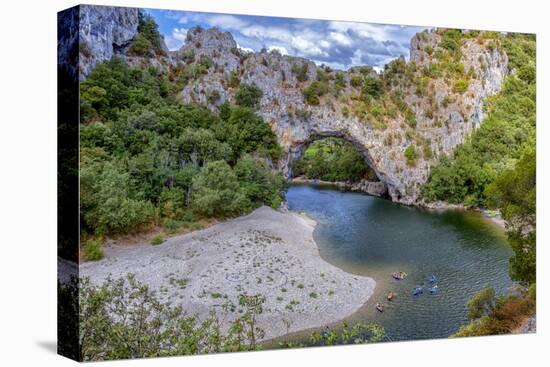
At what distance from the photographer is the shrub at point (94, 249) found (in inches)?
323

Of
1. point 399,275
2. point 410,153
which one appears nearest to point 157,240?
point 399,275

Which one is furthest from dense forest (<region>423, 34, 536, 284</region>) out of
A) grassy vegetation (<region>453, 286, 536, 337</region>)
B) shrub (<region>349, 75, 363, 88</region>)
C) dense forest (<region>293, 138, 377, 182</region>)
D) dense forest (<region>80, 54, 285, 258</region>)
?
dense forest (<region>80, 54, 285, 258</region>)

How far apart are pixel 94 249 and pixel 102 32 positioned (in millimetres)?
3353

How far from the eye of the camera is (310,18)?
33.7 feet

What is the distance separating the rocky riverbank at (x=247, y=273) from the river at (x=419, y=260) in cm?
44

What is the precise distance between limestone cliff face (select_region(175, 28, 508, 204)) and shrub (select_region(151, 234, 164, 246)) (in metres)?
2.72

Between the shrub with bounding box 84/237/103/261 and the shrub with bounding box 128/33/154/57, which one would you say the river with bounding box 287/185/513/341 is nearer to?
the shrub with bounding box 84/237/103/261

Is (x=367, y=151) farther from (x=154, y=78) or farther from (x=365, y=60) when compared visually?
(x=154, y=78)

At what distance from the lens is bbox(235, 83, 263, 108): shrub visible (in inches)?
435

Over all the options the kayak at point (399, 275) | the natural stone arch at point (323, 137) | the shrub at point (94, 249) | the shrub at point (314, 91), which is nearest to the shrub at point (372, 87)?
the shrub at point (314, 91)

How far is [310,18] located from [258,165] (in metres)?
3.05

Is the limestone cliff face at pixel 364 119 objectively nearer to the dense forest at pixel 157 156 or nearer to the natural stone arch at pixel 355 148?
the natural stone arch at pixel 355 148

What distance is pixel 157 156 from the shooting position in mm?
9469

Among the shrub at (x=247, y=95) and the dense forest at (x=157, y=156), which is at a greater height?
the shrub at (x=247, y=95)
